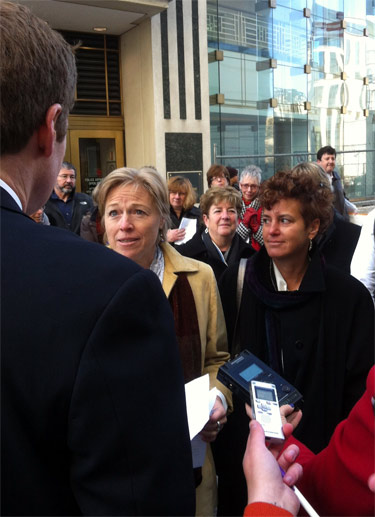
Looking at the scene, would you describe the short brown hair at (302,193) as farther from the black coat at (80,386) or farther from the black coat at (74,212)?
the black coat at (74,212)

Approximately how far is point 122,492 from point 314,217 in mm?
2137

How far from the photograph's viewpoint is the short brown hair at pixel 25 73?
34.9 inches

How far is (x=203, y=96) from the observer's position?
→ 10383mm

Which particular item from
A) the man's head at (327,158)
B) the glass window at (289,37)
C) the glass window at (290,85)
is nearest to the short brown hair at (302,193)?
the man's head at (327,158)

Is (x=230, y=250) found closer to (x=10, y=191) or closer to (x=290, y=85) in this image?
(x=10, y=191)

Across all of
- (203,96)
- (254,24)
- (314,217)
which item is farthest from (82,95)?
(314,217)

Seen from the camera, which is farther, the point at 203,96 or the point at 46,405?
the point at 203,96

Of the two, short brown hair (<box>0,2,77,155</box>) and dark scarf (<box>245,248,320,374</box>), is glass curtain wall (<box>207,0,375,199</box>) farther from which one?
short brown hair (<box>0,2,77,155</box>)

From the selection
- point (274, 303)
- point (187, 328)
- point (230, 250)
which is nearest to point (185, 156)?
point (230, 250)

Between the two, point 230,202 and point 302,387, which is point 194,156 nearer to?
point 230,202

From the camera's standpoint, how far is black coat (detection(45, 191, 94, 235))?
5.88 metres

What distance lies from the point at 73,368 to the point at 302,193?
2136 millimetres

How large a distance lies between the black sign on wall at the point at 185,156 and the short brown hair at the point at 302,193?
7.42 meters

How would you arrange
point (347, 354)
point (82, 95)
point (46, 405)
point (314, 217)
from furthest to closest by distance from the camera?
1. point (82, 95)
2. point (314, 217)
3. point (347, 354)
4. point (46, 405)
